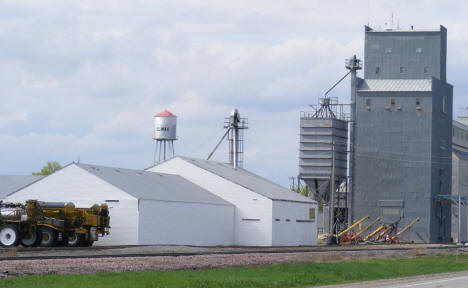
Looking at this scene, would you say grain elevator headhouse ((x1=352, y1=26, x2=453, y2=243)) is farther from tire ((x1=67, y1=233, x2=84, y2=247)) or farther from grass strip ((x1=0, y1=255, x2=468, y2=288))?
grass strip ((x1=0, y1=255, x2=468, y2=288))

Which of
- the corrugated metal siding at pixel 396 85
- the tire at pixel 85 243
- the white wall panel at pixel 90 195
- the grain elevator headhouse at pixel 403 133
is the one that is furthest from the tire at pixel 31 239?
the corrugated metal siding at pixel 396 85

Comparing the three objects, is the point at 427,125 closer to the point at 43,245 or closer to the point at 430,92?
the point at 430,92

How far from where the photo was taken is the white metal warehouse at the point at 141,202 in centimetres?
5812

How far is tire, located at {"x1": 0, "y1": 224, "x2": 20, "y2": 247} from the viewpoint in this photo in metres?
44.2

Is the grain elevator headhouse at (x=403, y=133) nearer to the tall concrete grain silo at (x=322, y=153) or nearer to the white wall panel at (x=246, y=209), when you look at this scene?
the tall concrete grain silo at (x=322, y=153)

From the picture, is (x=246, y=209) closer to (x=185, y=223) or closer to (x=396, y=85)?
(x=185, y=223)

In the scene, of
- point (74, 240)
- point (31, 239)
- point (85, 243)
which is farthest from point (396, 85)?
point (31, 239)

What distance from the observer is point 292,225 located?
7394 centimetres

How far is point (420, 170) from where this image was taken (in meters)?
92.1

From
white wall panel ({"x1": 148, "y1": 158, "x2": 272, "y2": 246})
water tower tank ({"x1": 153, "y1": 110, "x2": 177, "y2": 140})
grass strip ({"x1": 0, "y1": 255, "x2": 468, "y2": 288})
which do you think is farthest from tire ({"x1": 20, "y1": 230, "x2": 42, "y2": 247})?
water tower tank ({"x1": 153, "y1": 110, "x2": 177, "y2": 140})

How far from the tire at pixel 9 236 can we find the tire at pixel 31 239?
41.3 inches

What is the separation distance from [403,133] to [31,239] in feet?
183

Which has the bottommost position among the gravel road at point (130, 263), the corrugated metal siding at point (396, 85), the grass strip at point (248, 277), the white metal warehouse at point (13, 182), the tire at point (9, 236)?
the grass strip at point (248, 277)

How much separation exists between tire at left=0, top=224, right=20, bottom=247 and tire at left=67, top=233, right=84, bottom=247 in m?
4.69
